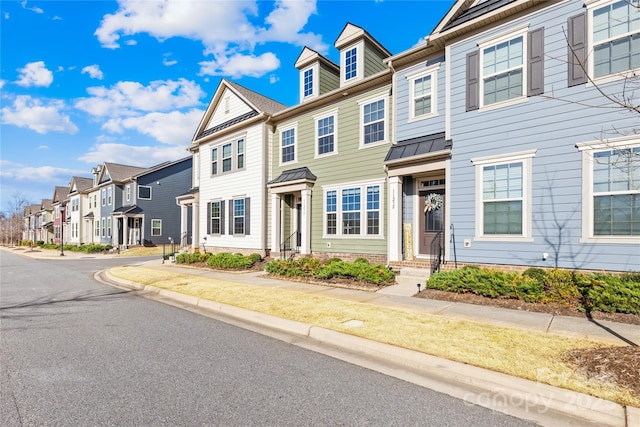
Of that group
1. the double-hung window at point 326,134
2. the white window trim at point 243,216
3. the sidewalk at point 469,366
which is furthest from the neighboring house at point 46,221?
the sidewalk at point 469,366

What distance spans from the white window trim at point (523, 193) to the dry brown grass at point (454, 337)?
3.85 meters

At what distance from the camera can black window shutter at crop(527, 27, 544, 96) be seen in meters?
8.69

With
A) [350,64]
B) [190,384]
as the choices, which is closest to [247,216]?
[350,64]

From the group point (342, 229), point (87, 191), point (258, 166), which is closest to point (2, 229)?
point (87, 191)

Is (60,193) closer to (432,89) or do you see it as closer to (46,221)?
(46,221)

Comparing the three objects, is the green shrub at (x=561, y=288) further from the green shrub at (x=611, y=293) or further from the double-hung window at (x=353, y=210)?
the double-hung window at (x=353, y=210)

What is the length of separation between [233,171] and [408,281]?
11534 millimetres

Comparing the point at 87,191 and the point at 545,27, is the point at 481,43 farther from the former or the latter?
the point at 87,191

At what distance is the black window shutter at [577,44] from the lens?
26.5ft

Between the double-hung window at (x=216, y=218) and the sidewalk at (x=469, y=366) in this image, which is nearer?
the sidewalk at (x=469, y=366)

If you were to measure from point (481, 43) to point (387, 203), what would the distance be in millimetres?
5562

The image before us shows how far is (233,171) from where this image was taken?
1823cm

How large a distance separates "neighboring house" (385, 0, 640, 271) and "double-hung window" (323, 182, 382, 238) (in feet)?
4.24

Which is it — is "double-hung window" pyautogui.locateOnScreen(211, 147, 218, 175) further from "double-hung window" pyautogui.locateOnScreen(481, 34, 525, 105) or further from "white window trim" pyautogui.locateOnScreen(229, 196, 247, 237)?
"double-hung window" pyautogui.locateOnScreen(481, 34, 525, 105)
